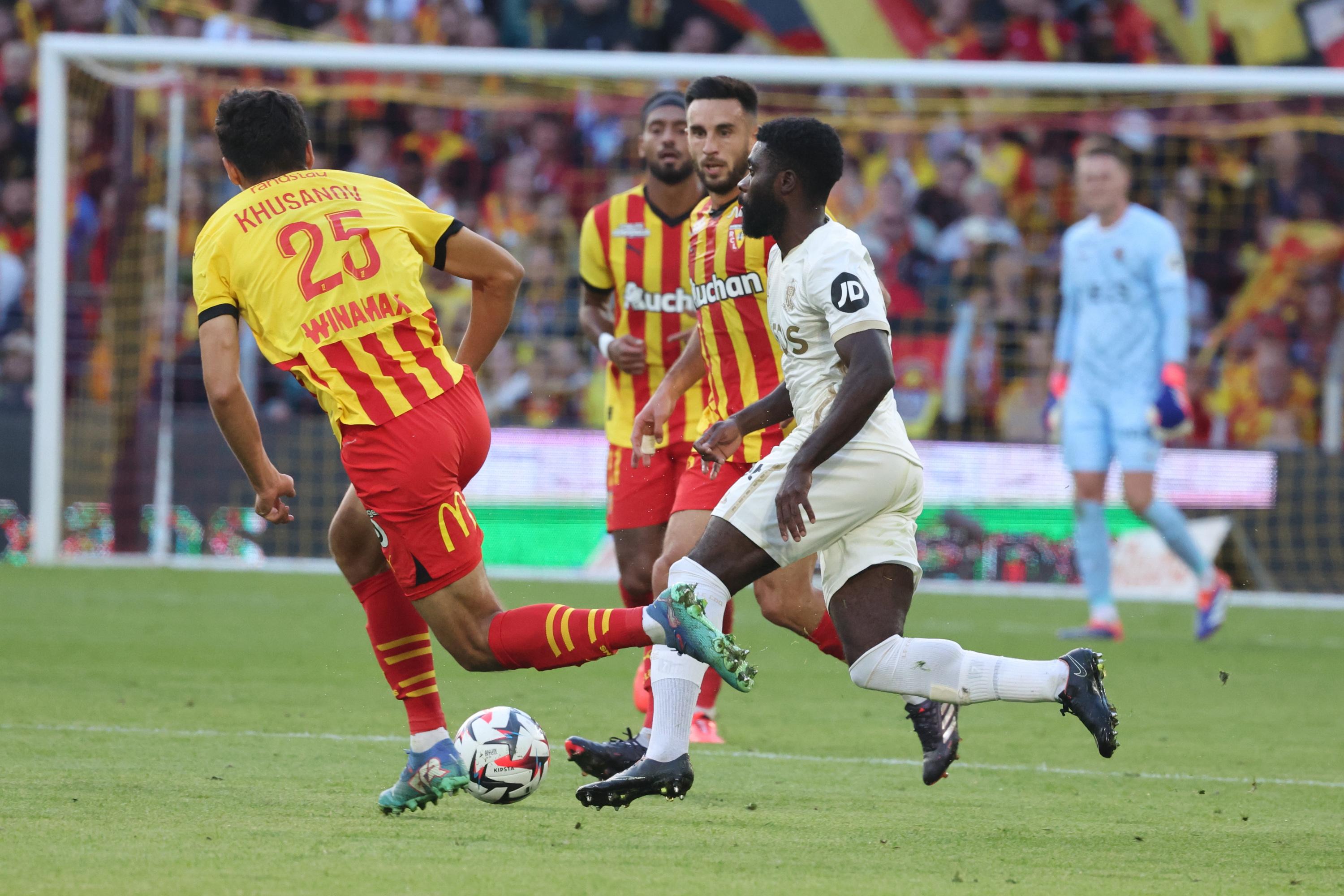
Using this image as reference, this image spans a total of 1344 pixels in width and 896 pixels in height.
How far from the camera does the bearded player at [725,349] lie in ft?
19.1

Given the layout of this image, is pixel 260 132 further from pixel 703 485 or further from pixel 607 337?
pixel 607 337

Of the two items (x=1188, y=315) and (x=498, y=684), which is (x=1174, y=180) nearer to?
(x=1188, y=315)

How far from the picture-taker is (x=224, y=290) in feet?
15.6

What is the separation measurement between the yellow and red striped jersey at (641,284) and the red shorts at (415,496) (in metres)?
2.12

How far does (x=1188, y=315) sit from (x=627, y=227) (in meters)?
8.78

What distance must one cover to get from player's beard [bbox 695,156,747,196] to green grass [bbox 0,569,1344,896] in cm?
197

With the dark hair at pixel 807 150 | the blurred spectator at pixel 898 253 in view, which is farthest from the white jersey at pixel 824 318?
the blurred spectator at pixel 898 253

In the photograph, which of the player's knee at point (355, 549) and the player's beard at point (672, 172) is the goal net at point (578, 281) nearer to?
the player's beard at point (672, 172)

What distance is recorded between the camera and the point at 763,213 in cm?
500

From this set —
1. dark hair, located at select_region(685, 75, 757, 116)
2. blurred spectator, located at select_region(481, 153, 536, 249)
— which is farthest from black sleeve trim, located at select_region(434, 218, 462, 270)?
blurred spectator, located at select_region(481, 153, 536, 249)

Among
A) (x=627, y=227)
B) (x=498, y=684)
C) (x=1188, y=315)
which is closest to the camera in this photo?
(x=627, y=227)

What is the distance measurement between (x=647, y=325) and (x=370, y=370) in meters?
2.41

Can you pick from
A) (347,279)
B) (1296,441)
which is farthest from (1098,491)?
(347,279)

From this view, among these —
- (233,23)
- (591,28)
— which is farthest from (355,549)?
(233,23)
